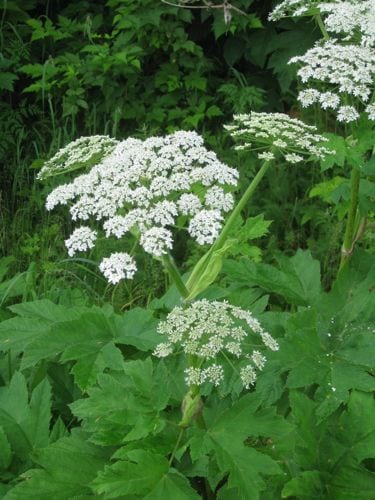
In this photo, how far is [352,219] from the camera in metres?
3.32

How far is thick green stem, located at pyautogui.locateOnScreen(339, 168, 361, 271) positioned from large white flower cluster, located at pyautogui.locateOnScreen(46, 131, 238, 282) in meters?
0.99

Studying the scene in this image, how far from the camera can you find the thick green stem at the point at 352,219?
3.23m

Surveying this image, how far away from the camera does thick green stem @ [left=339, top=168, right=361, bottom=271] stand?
3.23 m

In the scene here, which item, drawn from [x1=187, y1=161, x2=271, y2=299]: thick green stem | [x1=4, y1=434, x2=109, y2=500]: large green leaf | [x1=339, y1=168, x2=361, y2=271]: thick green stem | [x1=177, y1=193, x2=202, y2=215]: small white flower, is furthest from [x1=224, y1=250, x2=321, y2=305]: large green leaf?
[x1=4, y1=434, x2=109, y2=500]: large green leaf

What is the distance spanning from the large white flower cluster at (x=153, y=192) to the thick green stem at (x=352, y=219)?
3.25 ft

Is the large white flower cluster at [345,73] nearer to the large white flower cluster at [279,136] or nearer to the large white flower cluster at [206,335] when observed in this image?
the large white flower cluster at [279,136]

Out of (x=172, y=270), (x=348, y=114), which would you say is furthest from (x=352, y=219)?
(x=172, y=270)

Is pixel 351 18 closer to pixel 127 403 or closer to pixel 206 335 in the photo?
pixel 206 335

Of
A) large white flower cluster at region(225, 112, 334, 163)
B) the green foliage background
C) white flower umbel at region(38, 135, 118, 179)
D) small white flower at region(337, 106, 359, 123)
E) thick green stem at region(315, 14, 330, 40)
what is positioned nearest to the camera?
the green foliage background

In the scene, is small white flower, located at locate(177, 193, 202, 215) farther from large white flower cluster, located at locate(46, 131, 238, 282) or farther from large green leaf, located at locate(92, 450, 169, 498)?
large green leaf, located at locate(92, 450, 169, 498)

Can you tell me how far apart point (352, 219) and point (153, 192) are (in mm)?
1375

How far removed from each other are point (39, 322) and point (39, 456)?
68 cm

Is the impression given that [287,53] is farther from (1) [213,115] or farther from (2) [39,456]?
(2) [39,456]

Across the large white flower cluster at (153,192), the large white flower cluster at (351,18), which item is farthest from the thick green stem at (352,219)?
the large white flower cluster at (153,192)
